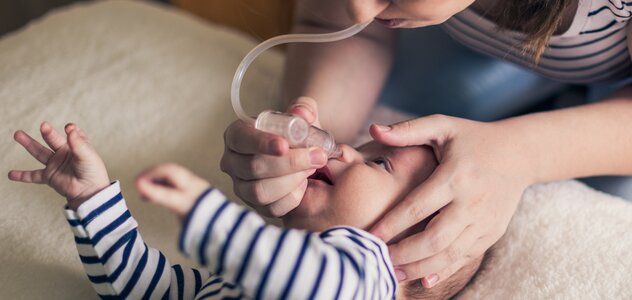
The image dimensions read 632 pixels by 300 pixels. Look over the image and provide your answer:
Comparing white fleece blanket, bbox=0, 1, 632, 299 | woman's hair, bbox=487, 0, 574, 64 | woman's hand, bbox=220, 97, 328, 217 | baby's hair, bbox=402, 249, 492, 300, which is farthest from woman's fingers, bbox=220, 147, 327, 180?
woman's hair, bbox=487, 0, 574, 64

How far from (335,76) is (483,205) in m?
0.33

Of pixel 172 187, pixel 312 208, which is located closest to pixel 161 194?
pixel 172 187

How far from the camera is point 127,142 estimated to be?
39.9 inches

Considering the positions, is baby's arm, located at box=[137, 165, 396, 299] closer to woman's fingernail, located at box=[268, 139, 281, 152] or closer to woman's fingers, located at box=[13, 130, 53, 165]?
woman's fingernail, located at box=[268, 139, 281, 152]

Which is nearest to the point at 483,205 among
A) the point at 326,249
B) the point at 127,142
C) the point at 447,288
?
the point at 447,288

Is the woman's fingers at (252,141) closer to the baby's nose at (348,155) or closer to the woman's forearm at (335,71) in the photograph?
the baby's nose at (348,155)

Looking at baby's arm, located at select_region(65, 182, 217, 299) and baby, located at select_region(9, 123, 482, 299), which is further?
baby's arm, located at select_region(65, 182, 217, 299)

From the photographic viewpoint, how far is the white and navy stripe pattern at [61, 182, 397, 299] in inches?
21.0

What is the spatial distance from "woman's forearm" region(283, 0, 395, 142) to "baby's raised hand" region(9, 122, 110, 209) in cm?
36

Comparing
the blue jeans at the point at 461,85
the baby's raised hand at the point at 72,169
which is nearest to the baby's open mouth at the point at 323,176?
the baby's raised hand at the point at 72,169

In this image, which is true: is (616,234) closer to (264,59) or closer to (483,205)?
(483,205)

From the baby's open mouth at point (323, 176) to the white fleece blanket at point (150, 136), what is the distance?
15 centimetres

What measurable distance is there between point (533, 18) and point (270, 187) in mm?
364

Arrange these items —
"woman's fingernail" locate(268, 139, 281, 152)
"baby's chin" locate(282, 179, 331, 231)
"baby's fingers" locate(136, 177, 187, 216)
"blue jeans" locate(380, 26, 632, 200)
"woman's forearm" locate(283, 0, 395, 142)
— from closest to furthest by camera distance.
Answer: "baby's fingers" locate(136, 177, 187, 216), "woman's fingernail" locate(268, 139, 281, 152), "baby's chin" locate(282, 179, 331, 231), "woman's forearm" locate(283, 0, 395, 142), "blue jeans" locate(380, 26, 632, 200)
